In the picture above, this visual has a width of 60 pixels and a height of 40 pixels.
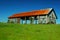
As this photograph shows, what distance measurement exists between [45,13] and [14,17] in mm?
10057

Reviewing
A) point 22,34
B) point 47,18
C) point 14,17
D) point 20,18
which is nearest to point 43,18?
point 47,18

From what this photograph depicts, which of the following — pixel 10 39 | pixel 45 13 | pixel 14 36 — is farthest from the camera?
pixel 45 13

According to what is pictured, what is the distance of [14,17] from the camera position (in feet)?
136

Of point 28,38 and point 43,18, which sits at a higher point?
point 43,18

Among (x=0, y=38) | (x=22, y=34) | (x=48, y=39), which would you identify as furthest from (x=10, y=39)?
(x=48, y=39)

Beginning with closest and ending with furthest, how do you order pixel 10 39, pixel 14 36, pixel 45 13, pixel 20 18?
pixel 10 39 → pixel 14 36 → pixel 45 13 → pixel 20 18

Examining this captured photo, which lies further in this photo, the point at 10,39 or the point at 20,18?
the point at 20,18

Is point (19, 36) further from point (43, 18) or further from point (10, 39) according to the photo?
point (43, 18)

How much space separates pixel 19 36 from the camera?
1122 centimetres

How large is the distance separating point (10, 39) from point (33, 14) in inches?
1051

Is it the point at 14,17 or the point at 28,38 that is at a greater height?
the point at 14,17

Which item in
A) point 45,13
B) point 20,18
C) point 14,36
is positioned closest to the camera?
point 14,36

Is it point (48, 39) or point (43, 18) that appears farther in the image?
point (43, 18)

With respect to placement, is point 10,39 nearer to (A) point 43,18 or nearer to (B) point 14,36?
(B) point 14,36
